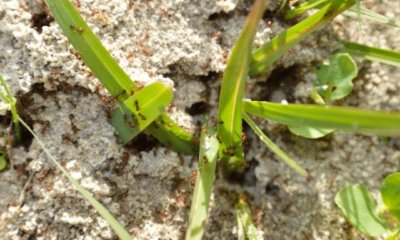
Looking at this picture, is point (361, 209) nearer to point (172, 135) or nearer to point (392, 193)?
point (392, 193)

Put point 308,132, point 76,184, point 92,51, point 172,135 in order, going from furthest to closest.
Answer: point 308,132 < point 172,135 < point 92,51 < point 76,184

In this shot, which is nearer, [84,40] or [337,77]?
[84,40]

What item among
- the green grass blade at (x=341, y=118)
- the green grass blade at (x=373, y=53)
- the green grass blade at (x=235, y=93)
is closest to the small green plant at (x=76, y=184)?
the green grass blade at (x=235, y=93)

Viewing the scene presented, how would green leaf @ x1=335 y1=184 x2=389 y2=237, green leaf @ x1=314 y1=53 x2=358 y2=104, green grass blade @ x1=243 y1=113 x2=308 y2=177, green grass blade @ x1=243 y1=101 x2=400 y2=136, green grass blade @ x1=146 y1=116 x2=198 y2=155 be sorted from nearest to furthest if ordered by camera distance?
1. green grass blade @ x1=243 y1=101 x2=400 y2=136
2. green grass blade @ x1=243 y1=113 x2=308 y2=177
3. green grass blade @ x1=146 y1=116 x2=198 y2=155
4. green leaf @ x1=335 y1=184 x2=389 y2=237
5. green leaf @ x1=314 y1=53 x2=358 y2=104

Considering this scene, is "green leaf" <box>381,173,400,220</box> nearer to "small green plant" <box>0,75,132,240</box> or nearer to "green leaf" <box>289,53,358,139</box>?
"green leaf" <box>289,53,358,139</box>

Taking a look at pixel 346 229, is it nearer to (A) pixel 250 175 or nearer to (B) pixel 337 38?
(A) pixel 250 175

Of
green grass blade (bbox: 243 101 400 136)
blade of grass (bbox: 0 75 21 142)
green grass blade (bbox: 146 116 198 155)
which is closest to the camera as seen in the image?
green grass blade (bbox: 243 101 400 136)

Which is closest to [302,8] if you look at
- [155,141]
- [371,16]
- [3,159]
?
[371,16]

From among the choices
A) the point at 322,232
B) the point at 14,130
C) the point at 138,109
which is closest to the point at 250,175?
the point at 322,232

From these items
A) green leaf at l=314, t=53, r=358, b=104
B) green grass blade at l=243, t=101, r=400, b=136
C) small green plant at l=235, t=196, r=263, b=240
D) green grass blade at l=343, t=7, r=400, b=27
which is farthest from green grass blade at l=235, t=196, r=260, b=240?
green grass blade at l=343, t=7, r=400, b=27
